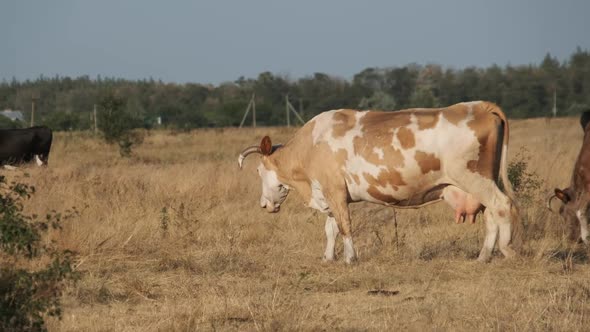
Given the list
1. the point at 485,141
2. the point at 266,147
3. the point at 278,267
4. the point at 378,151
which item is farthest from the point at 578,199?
the point at 278,267

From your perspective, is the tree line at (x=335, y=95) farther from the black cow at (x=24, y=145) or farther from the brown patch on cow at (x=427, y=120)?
the brown patch on cow at (x=427, y=120)

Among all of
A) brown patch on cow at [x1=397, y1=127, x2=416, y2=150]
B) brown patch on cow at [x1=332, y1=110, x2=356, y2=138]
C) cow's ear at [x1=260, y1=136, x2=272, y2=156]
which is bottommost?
cow's ear at [x1=260, y1=136, x2=272, y2=156]

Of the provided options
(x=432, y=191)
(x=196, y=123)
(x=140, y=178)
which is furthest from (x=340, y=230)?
(x=196, y=123)

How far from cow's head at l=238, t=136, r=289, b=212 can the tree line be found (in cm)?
4610

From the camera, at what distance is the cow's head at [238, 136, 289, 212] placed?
1188 cm

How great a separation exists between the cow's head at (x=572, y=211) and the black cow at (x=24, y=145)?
54.1 feet

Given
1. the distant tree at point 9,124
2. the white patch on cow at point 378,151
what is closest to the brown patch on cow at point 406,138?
the white patch on cow at point 378,151

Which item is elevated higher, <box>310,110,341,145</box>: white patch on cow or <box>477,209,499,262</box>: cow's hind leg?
<box>310,110,341,145</box>: white patch on cow

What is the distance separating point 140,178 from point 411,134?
7935 millimetres

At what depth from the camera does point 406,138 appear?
10.2 m

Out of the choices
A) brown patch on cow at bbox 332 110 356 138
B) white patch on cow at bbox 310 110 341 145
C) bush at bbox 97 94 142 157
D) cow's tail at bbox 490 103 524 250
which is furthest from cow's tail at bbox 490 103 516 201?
bush at bbox 97 94 142 157

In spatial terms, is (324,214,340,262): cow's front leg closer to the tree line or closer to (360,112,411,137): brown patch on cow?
(360,112,411,137): brown patch on cow

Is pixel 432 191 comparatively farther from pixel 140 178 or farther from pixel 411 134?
pixel 140 178

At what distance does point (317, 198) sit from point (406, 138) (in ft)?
5.40
